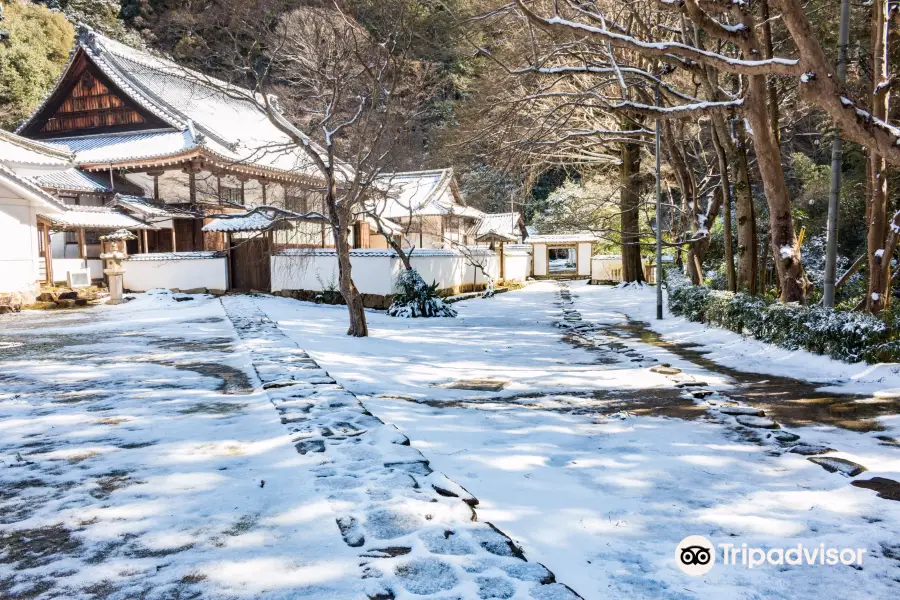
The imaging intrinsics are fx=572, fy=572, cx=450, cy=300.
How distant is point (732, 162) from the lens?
1051 centimetres

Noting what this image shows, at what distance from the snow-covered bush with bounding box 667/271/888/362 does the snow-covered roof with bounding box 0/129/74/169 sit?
60.1 feet

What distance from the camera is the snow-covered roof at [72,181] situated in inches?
727

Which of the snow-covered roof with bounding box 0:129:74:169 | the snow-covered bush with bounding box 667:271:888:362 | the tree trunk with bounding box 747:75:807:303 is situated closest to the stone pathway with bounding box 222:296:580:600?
the snow-covered bush with bounding box 667:271:888:362

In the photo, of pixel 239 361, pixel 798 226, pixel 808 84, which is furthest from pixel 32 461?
pixel 798 226

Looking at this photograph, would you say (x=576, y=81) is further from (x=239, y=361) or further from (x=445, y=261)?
(x=239, y=361)

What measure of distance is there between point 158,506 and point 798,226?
68.1 ft

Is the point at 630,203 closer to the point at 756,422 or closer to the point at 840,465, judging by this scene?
the point at 756,422

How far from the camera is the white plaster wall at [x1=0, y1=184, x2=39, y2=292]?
586 inches

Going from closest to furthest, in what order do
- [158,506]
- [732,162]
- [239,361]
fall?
[158,506] → [239,361] → [732,162]

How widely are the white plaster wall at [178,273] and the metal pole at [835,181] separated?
1582cm

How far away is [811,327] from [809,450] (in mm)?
3792

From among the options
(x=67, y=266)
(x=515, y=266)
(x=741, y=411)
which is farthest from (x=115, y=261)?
(x=515, y=266)

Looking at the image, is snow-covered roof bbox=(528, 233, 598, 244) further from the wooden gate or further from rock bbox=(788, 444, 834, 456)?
rock bbox=(788, 444, 834, 456)

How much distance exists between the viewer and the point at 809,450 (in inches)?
153
